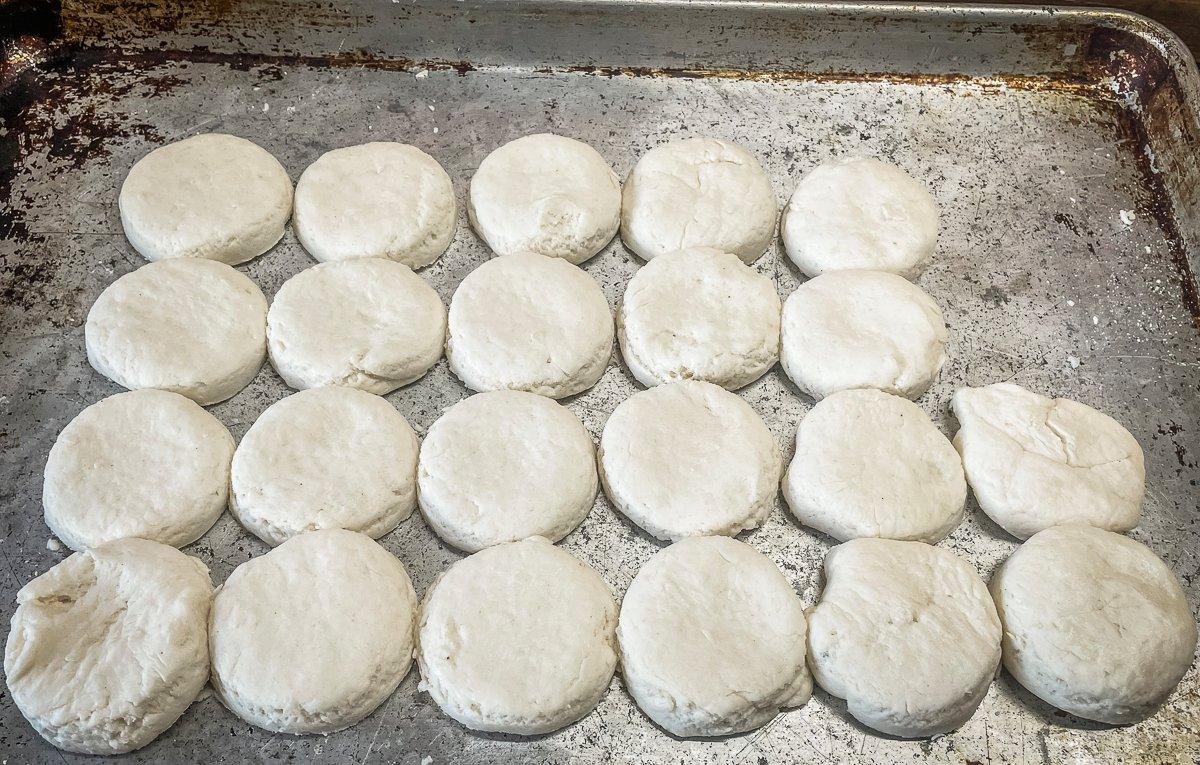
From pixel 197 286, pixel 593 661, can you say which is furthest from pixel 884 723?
pixel 197 286

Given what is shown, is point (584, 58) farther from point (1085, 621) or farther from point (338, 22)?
point (1085, 621)

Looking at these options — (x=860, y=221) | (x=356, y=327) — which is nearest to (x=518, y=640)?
(x=356, y=327)

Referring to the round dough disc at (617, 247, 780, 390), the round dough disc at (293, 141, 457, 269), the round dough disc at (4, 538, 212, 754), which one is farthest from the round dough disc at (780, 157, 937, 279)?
the round dough disc at (4, 538, 212, 754)

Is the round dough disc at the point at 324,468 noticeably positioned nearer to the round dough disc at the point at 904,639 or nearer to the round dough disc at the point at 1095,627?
the round dough disc at the point at 904,639

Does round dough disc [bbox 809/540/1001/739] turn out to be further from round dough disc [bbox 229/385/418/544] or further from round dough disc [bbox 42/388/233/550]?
round dough disc [bbox 42/388/233/550]

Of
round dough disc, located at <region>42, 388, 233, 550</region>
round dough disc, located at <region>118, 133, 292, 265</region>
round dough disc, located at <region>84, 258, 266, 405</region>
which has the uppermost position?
round dough disc, located at <region>118, 133, 292, 265</region>
